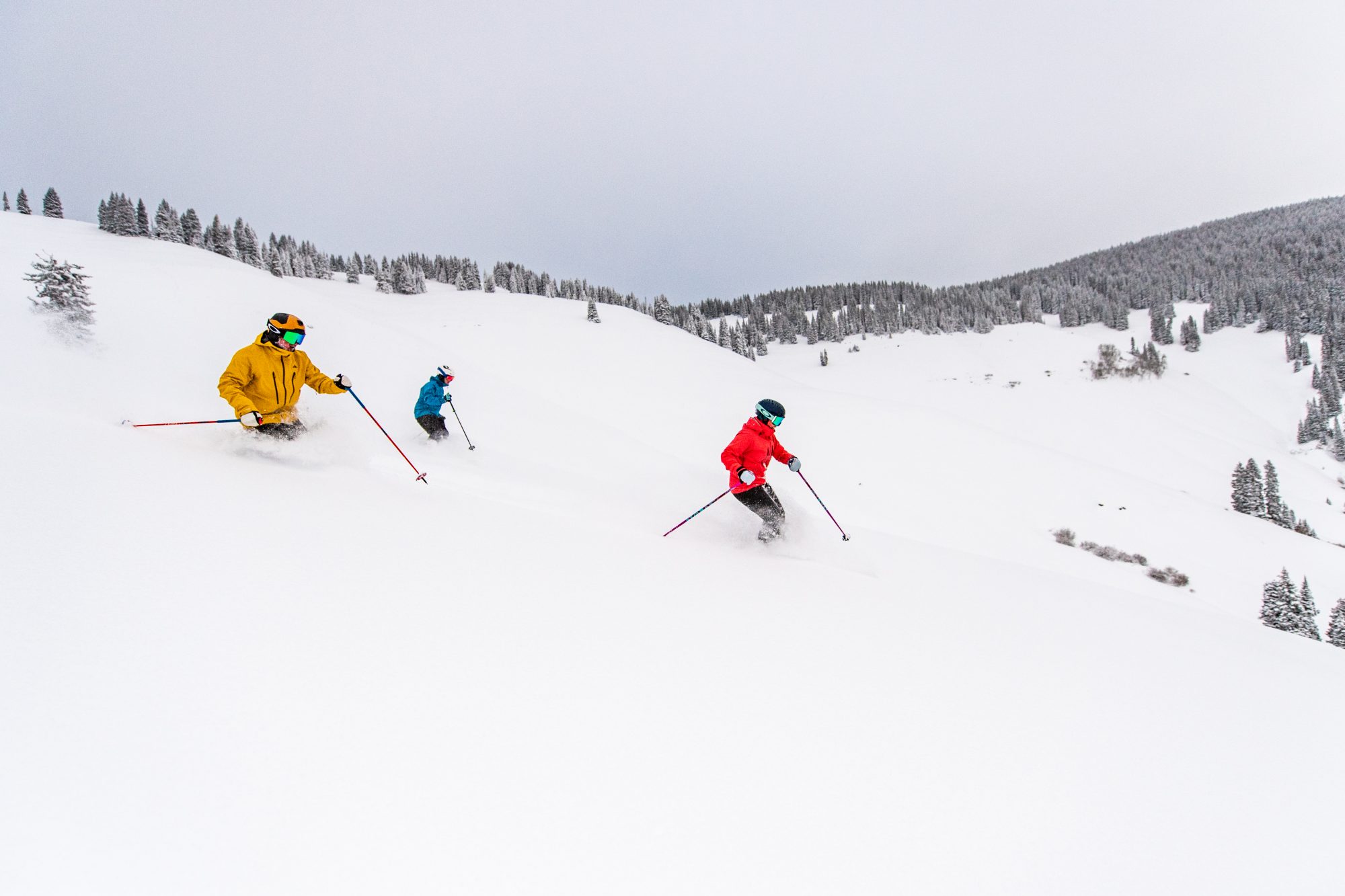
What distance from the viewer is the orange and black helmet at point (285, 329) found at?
674cm

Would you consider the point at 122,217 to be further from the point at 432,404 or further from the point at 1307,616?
the point at 1307,616

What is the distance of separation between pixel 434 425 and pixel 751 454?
6645 millimetres

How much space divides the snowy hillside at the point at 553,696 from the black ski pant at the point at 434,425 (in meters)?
2.00

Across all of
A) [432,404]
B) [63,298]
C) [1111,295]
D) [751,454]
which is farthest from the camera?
[1111,295]

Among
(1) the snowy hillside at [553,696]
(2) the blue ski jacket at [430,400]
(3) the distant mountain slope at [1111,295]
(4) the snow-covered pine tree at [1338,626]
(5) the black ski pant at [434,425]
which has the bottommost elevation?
(4) the snow-covered pine tree at [1338,626]

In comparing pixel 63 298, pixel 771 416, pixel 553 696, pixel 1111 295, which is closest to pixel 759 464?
pixel 771 416

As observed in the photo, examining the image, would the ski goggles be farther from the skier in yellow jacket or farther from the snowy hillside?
the skier in yellow jacket

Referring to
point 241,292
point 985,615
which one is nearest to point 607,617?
point 985,615

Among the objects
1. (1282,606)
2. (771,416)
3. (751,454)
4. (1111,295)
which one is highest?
(1111,295)

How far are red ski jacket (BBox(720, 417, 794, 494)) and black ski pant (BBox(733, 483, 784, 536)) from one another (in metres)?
0.10

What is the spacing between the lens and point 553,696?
2.85 metres

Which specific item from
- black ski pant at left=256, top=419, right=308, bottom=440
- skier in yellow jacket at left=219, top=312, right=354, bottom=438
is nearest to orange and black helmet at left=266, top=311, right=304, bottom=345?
skier in yellow jacket at left=219, top=312, right=354, bottom=438

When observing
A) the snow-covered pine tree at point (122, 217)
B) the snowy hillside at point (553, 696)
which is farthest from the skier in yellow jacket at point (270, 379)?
the snow-covered pine tree at point (122, 217)

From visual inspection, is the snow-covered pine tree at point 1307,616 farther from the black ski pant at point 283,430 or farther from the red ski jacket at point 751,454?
the black ski pant at point 283,430
